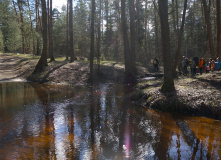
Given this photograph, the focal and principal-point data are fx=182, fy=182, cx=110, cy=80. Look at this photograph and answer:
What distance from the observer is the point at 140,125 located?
7121 mm

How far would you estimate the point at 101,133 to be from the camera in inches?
249

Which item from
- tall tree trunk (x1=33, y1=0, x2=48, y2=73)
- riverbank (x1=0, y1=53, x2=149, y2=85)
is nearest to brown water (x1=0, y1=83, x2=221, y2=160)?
riverbank (x1=0, y1=53, x2=149, y2=85)

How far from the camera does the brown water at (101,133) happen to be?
194 inches

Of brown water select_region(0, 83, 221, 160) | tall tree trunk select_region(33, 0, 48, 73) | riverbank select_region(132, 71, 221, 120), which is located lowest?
brown water select_region(0, 83, 221, 160)

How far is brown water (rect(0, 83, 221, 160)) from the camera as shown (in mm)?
4930

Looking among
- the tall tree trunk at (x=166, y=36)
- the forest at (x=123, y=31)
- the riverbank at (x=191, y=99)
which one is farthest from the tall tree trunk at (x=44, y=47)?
the tall tree trunk at (x=166, y=36)

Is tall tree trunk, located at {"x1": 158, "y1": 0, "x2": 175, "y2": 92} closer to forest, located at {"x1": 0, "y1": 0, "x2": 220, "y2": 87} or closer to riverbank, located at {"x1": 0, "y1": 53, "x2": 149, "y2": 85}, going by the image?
forest, located at {"x1": 0, "y1": 0, "x2": 220, "y2": 87}

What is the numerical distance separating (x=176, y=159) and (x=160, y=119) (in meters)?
3.18

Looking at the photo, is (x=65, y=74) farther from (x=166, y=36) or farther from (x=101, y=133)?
(x=101, y=133)

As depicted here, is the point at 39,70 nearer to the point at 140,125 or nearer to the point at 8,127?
the point at 8,127

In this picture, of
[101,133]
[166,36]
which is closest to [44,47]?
[166,36]

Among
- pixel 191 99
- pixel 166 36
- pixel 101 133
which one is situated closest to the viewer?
pixel 101 133

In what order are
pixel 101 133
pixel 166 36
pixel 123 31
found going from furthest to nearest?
pixel 123 31 < pixel 166 36 < pixel 101 133

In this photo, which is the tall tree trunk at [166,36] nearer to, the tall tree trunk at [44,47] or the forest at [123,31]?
the forest at [123,31]
